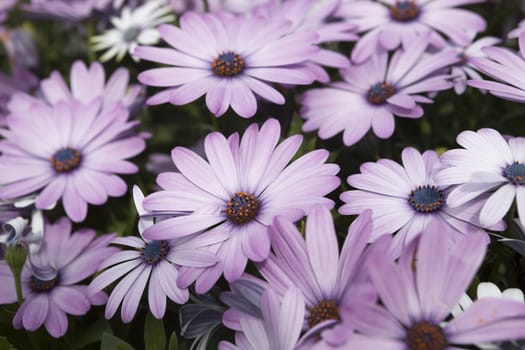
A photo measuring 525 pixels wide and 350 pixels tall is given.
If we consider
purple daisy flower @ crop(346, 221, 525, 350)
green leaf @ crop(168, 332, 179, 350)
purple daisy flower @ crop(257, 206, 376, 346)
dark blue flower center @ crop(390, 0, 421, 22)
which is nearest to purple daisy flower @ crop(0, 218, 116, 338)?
green leaf @ crop(168, 332, 179, 350)

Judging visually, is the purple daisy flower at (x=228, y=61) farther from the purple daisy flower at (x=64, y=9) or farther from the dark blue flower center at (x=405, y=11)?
the purple daisy flower at (x=64, y=9)

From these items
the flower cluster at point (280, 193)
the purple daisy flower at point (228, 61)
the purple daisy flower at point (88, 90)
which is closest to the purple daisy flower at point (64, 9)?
the flower cluster at point (280, 193)

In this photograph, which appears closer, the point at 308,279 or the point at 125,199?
the point at 308,279

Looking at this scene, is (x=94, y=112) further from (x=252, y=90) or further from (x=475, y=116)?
(x=475, y=116)

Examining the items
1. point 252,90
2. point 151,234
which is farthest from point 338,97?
point 151,234

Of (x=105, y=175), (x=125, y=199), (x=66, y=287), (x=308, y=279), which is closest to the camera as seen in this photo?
(x=308, y=279)

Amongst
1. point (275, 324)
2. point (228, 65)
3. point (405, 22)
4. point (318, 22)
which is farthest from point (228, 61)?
point (275, 324)
